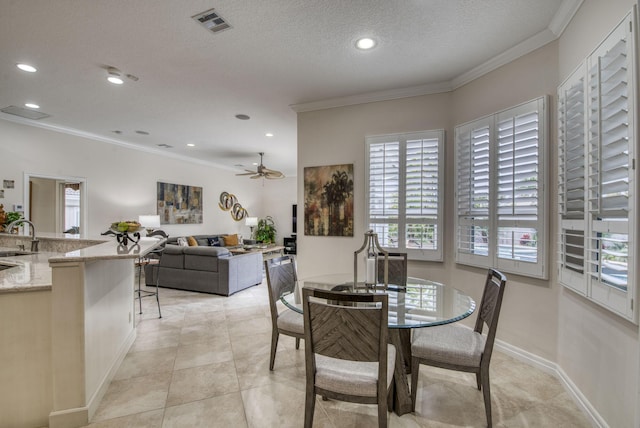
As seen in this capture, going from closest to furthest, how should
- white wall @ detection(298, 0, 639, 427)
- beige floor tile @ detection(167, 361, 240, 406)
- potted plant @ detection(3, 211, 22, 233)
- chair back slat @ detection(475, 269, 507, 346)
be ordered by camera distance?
1. white wall @ detection(298, 0, 639, 427)
2. chair back slat @ detection(475, 269, 507, 346)
3. beige floor tile @ detection(167, 361, 240, 406)
4. potted plant @ detection(3, 211, 22, 233)

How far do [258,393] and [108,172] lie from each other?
5.70m

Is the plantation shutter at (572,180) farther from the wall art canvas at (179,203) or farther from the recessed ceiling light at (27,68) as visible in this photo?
the wall art canvas at (179,203)

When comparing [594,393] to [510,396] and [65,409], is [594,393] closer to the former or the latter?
[510,396]

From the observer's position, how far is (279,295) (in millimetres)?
2748

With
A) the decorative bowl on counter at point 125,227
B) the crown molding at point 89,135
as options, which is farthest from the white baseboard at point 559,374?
the crown molding at point 89,135

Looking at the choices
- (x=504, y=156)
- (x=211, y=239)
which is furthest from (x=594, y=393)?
(x=211, y=239)

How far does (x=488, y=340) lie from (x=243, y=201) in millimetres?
9057

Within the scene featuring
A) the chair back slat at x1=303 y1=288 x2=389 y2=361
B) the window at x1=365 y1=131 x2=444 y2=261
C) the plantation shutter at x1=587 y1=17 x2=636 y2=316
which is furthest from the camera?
the window at x1=365 y1=131 x2=444 y2=261

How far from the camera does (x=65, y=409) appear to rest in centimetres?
192

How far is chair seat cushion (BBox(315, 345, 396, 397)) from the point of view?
1.59 meters

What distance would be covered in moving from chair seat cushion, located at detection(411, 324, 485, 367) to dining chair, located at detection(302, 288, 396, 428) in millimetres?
442

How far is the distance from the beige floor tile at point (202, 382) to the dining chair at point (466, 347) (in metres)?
1.41

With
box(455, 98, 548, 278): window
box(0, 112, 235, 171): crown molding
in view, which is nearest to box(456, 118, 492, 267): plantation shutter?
box(455, 98, 548, 278): window

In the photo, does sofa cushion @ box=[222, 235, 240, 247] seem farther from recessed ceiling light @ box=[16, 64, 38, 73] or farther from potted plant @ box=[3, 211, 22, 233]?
recessed ceiling light @ box=[16, 64, 38, 73]
